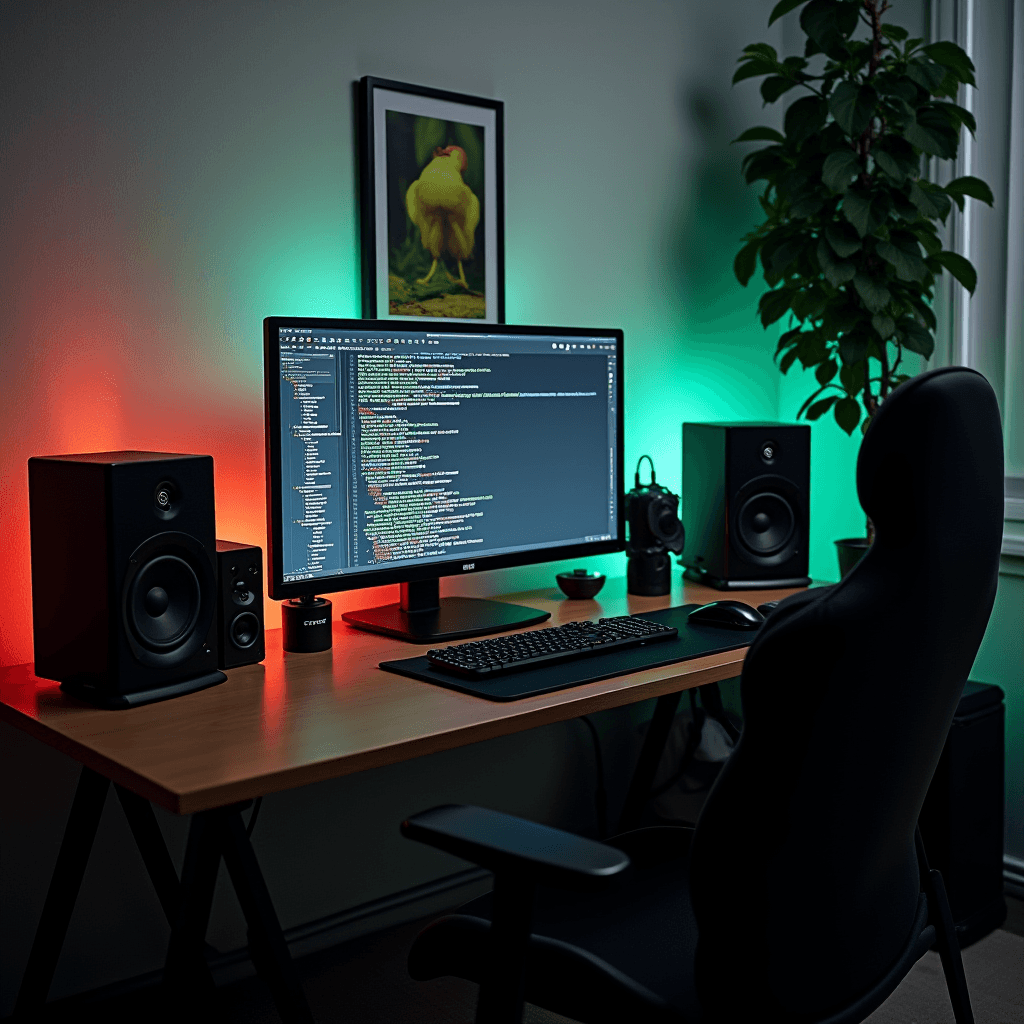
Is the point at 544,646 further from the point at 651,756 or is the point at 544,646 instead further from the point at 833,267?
the point at 833,267

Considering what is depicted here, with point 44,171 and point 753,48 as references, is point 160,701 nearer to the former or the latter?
point 44,171

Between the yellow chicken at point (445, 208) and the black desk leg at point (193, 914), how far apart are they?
1.20 meters

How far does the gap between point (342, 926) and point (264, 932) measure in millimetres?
924

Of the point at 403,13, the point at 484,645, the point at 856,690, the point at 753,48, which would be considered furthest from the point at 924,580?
the point at 753,48

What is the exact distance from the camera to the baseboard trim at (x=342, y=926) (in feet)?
6.25

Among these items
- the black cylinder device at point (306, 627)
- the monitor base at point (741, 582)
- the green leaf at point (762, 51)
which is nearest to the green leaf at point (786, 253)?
the green leaf at point (762, 51)

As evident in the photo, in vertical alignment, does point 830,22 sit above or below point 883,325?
above

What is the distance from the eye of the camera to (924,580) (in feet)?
3.23

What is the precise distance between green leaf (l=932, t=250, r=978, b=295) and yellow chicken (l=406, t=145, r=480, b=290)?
1.01 meters

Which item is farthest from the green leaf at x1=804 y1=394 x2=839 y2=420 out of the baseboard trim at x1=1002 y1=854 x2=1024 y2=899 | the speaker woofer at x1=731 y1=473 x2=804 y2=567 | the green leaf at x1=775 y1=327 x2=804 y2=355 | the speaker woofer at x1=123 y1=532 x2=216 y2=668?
the speaker woofer at x1=123 y1=532 x2=216 y2=668

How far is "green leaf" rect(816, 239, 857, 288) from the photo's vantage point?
88.9 inches

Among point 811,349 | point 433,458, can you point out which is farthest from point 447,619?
point 811,349

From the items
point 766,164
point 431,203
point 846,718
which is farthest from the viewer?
point 766,164

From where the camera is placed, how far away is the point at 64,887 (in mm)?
1559
